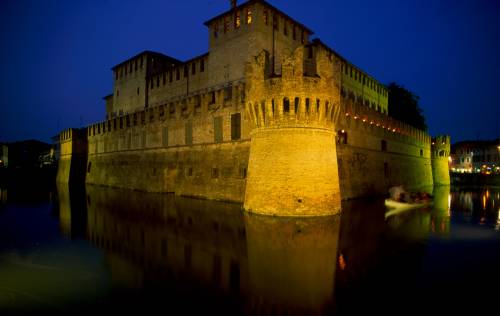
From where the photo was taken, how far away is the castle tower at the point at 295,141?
16.6 meters

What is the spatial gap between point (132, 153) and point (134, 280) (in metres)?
29.2

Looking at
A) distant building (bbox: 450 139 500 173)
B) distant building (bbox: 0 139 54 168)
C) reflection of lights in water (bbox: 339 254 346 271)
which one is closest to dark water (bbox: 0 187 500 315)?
reflection of lights in water (bbox: 339 254 346 271)

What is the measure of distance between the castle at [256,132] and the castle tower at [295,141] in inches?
2.2

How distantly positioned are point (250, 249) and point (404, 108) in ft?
186

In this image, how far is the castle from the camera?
17.0 m

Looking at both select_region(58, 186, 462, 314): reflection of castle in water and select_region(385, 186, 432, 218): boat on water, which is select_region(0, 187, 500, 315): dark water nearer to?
select_region(58, 186, 462, 314): reflection of castle in water

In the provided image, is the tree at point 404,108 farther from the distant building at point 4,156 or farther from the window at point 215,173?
the distant building at point 4,156

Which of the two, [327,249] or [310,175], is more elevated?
[310,175]

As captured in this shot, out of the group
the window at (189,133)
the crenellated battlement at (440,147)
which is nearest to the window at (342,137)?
the window at (189,133)

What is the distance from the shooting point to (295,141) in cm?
1688

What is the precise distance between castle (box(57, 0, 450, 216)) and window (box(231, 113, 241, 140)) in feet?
0.33

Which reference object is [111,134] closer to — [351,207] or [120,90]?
[120,90]

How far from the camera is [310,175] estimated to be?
16750mm

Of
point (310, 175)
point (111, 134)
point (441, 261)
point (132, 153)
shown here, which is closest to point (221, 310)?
point (441, 261)
